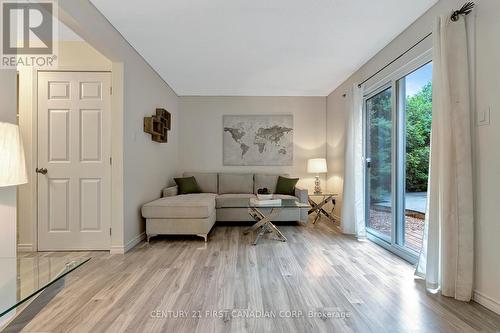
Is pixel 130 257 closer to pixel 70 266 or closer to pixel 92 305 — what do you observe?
pixel 92 305

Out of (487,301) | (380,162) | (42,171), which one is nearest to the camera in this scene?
(487,301)

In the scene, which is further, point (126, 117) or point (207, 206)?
point (207, 206)

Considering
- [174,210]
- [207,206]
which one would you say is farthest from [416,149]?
[174,210]

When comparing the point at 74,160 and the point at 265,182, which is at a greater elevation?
the point at 74,160

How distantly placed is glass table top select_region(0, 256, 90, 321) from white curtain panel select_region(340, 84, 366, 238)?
329 centimetres

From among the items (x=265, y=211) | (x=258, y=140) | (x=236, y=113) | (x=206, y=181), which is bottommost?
(x=265, y=211)

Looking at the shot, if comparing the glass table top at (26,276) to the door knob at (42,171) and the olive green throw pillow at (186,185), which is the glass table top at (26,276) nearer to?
the door knob at (42,171)

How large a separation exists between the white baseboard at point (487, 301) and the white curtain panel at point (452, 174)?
0.06 metres

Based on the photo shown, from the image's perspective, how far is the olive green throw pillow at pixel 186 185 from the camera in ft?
15.3

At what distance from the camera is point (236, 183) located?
4.96m

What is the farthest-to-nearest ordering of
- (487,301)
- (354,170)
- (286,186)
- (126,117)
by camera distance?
(286,186) → (354,170) → (126,117) → (487,301)

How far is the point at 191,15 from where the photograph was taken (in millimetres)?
2453

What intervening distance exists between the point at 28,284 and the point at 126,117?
7.44ft

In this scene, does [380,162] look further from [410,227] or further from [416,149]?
[410,227]
